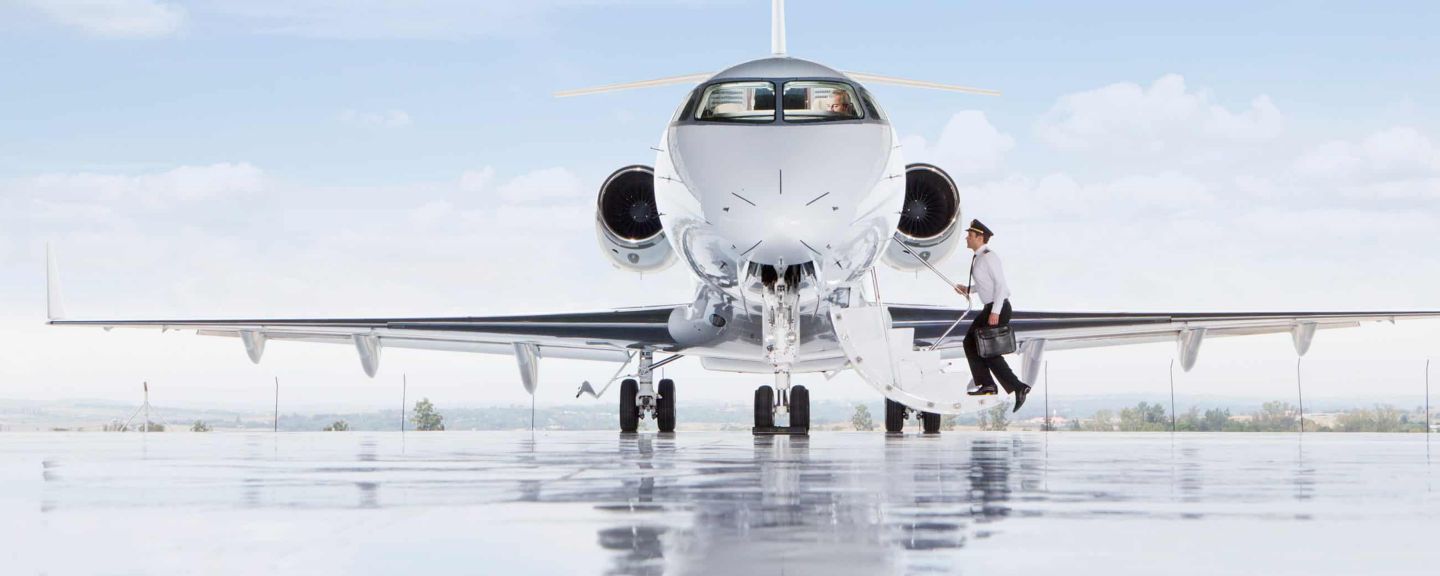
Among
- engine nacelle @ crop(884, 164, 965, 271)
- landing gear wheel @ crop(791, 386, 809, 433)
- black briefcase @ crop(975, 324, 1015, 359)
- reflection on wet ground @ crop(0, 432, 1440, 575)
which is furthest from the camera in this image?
landing gear wheel @ crop(791, 386, 809, 433)

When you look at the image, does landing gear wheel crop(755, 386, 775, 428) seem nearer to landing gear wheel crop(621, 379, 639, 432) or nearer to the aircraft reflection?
landing gear wheel crop(621, 379, 639, 432)

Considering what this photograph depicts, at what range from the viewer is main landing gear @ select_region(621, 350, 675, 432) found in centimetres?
2105

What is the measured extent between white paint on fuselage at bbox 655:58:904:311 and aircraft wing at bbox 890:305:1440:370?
17.1ft

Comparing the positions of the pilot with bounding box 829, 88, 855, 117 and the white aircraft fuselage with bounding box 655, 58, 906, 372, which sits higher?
the pilot with bounding box 829, 88, 855, 117

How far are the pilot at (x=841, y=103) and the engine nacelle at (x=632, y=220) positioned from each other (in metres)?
4.63

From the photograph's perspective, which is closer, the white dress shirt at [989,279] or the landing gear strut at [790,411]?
the white dress shirt at [989,279]

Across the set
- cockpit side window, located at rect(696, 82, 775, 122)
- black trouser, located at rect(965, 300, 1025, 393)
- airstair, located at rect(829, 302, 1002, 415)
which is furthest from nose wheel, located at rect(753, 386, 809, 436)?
black trouser, located at rect(965, 300, 1025, 393)

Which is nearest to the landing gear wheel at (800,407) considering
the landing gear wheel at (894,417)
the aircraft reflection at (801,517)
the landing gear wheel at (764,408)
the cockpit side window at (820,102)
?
the landing gear wheel at (764,408)

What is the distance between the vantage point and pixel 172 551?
13.4ft

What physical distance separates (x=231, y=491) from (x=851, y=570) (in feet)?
12.5

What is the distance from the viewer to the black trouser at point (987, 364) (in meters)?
11.2

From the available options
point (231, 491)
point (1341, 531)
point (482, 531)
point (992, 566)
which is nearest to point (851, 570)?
point (992, 566)

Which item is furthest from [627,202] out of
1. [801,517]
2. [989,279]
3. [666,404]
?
[801,517]

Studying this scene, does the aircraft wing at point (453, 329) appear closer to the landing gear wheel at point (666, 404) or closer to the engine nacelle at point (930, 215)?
the landing gear wheel at point (666, 404)
